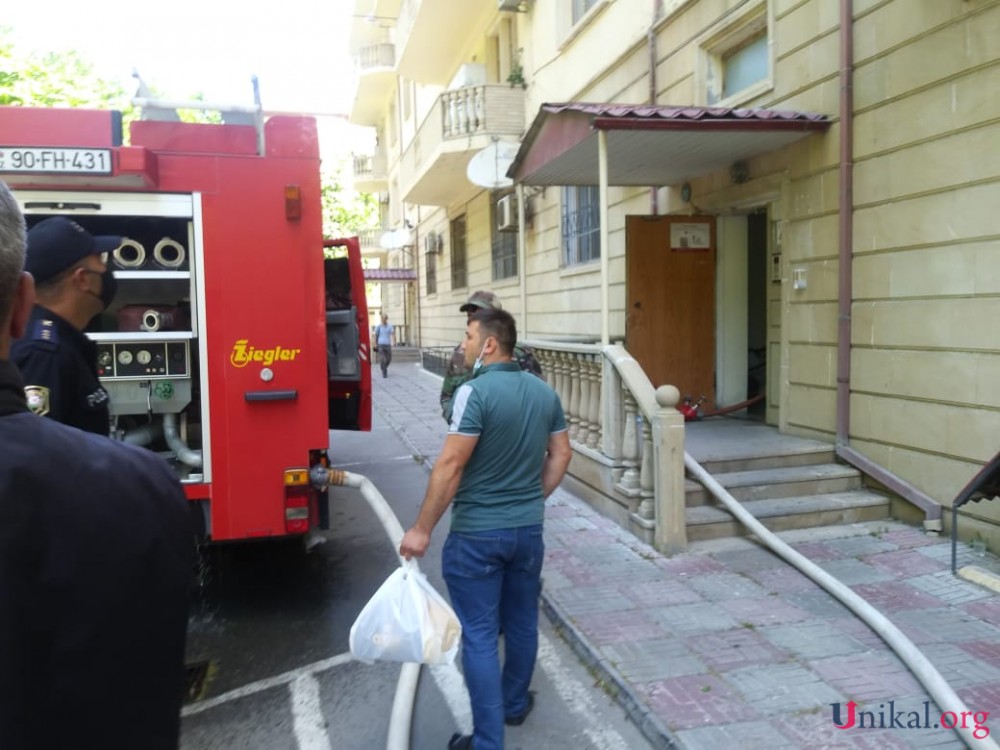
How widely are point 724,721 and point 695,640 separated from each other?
80cm

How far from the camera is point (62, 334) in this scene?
272 cm

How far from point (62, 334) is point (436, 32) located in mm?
15861

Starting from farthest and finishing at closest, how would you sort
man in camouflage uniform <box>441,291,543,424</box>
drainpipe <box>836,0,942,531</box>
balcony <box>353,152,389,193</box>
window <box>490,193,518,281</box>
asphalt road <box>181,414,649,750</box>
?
balcony <box>353,152,389,193</box> < window <box>490,193,518,281</box> < drainpipe <box>836,0,942,531</box> < man in camouflage uniform <box>441,291,543,424</box> < asphalt road <box>181,414,649,750</box>

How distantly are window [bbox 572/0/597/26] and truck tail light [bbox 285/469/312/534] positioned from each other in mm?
9137

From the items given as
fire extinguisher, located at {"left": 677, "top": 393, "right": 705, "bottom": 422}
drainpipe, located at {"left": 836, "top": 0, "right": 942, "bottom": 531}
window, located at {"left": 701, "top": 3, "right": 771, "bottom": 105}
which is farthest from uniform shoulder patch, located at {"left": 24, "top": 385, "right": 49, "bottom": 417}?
window, located at {"left": 701, "top": 3, "right": 771, "bottom": 105}

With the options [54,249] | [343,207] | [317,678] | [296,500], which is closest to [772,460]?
[296,500]

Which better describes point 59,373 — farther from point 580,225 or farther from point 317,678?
point 580,225

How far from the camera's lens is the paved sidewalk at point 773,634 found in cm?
320

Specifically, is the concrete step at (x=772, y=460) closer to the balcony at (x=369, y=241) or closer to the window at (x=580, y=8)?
the window at (x=580, y=8)

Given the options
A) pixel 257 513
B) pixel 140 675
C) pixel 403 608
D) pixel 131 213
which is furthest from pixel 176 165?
pixel 140 675

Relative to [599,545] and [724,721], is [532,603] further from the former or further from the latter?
[599,545]

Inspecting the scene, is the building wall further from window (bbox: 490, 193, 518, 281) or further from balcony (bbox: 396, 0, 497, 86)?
balcony (bbox: 396, 0, 497, 86)

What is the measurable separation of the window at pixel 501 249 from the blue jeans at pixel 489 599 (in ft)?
38.1

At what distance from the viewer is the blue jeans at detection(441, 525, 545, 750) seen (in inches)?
115
